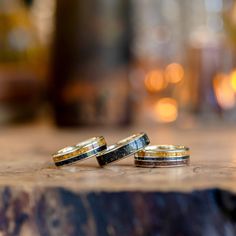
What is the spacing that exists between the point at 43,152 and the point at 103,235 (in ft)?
0.98

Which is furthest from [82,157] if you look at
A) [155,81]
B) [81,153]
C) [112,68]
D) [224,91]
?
[155,81]

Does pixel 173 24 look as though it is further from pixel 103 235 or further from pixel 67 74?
pixel 103 235

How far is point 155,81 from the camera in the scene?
1.42 meters

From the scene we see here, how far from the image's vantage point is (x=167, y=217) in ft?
1.30

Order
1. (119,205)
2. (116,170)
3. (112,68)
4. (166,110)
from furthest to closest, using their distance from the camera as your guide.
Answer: (166,110), (112,68), (116,170), (119,205)

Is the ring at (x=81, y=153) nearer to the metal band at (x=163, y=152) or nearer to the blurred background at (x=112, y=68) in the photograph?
the metal band at (x=163, y=152)

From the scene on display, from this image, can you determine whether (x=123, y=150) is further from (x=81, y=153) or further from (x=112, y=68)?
(x=112, y=68)

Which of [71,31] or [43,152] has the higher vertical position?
[71,31]

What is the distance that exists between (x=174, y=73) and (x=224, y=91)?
0.89ft

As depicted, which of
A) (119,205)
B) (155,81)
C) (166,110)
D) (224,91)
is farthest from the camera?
(155,81)

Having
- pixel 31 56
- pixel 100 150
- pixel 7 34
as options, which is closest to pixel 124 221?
pixel 100 150

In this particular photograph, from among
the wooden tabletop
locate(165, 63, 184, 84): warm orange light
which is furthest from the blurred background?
the wooden tabletop

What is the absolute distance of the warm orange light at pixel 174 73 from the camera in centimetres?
140

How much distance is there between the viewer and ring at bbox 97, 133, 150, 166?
0.51 m
